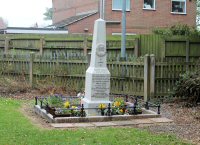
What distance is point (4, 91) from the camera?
15.9 m

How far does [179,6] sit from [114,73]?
19.6 meters

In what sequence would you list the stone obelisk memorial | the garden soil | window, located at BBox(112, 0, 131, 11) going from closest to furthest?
the garden soil → the stone obelisk memorial → window, located at BBox(112, 0, 131, 11)

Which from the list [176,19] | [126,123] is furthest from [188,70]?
[176,19]

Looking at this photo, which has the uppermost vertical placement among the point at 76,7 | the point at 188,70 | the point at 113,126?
the point at 76,7

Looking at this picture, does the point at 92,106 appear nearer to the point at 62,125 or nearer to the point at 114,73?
the point at 62,125

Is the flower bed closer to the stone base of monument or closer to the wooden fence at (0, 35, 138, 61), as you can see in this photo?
the stone base of monument

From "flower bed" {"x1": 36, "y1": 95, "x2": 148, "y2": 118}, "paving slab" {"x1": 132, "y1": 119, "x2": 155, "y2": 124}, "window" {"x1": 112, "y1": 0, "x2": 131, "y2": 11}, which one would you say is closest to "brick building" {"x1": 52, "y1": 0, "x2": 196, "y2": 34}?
"window" {"x1": 112, "y1": 0, "x2": 131, "y2": 11}

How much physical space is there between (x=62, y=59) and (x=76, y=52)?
228cm

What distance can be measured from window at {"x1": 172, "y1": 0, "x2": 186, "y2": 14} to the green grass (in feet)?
82.9

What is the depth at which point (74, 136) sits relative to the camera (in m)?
8.59

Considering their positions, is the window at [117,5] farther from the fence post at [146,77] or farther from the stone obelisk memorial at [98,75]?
the stone obelisk memorial at [98,75]

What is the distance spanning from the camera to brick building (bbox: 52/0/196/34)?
30.8m

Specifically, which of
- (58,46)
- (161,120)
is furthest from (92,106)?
(58,46)

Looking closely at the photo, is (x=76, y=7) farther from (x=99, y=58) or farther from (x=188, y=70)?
(x=99, y=58)
